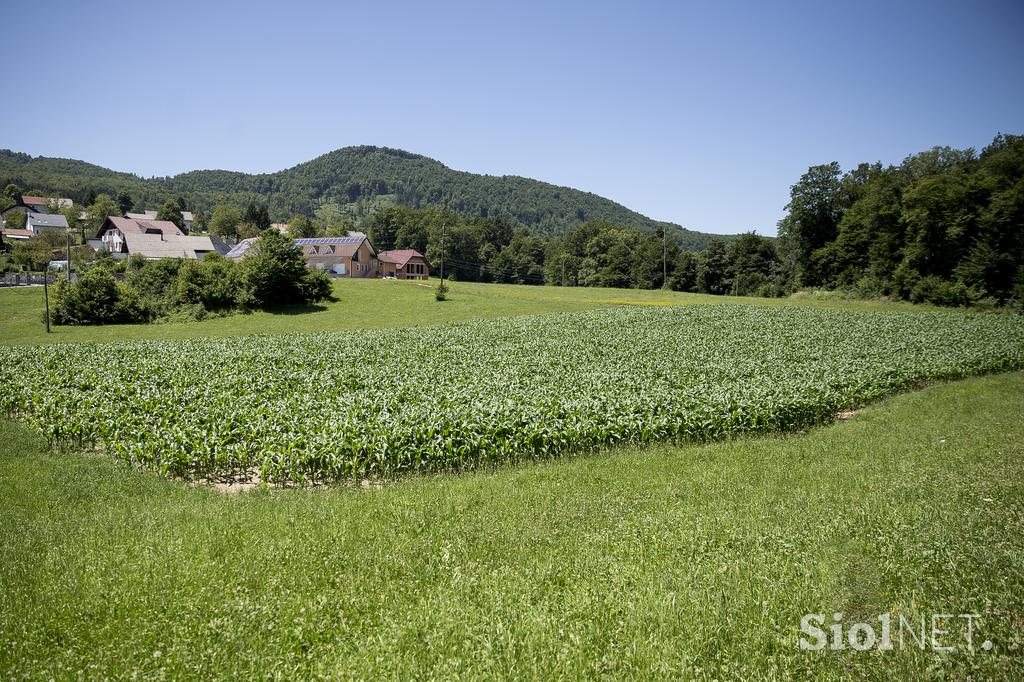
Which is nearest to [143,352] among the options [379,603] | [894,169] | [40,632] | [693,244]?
[40,632]

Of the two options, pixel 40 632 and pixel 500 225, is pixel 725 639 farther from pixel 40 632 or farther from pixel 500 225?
pixel 500 225

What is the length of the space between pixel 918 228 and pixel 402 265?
73296 millimetres

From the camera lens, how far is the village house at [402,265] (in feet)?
300

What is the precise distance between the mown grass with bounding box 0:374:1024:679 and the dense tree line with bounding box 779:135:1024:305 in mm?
56600

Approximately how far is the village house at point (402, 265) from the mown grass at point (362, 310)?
90.4ft

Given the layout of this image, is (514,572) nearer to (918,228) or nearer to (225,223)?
(918,228)

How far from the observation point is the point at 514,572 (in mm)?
6699

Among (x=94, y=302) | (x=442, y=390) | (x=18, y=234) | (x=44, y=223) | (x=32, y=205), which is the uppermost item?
(x=32, y=205)

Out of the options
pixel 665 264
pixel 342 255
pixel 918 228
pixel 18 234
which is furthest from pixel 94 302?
pixel 18 234

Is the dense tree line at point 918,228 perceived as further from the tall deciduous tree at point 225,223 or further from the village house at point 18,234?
the village house at point 18,234

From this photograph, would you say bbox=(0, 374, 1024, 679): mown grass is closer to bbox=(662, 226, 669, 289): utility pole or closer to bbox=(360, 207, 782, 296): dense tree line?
bbox=(360, 207, 782, 296): dense tree line

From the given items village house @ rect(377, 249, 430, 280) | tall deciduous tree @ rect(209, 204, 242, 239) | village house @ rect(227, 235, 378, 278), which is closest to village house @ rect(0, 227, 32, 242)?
tall deciduous tree @ rect(209, 204, 242, 239)

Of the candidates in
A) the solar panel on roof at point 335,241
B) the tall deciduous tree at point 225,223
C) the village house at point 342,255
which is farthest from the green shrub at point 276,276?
the tall deciduous tree at point 225,223

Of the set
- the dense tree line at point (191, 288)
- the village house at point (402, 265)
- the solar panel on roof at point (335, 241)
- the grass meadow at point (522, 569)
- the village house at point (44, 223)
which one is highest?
the village house at point (44, 223)
